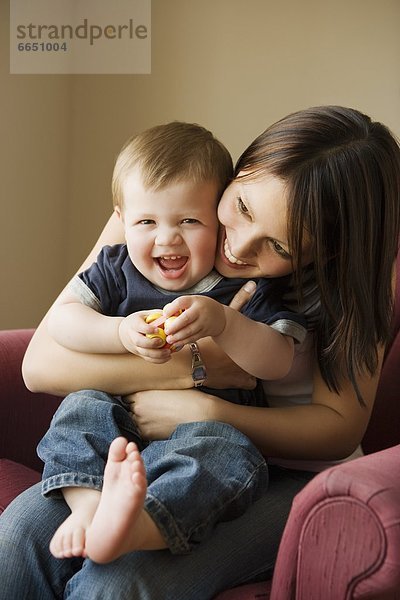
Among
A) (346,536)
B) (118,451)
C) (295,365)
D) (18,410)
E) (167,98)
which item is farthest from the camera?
(167,98)

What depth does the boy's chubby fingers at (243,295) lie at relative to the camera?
1446 millimetres

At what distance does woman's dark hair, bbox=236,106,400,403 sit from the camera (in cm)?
132

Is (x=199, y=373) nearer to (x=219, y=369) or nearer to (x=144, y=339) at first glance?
(x=219, y=369)

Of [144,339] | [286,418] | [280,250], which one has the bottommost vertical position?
[286,418]

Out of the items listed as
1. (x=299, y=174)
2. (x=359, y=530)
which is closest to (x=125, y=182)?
(x=299, y=174)

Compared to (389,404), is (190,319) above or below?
above

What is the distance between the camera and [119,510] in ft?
3.65

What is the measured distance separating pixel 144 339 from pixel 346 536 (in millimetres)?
394

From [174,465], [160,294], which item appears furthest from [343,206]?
[174,465]

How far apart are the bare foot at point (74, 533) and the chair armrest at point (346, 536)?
0.25m

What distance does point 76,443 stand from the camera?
1330 mm

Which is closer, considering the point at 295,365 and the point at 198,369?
the point at 198,369

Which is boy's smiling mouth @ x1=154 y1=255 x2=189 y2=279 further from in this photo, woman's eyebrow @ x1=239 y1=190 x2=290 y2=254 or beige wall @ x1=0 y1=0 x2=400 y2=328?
beige wall @ x1=0 y1=0 x2=400 y2=328

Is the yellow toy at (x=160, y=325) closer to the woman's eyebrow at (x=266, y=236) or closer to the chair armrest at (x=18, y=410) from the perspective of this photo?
the woman's eyebrow at (x=266, y=236)
